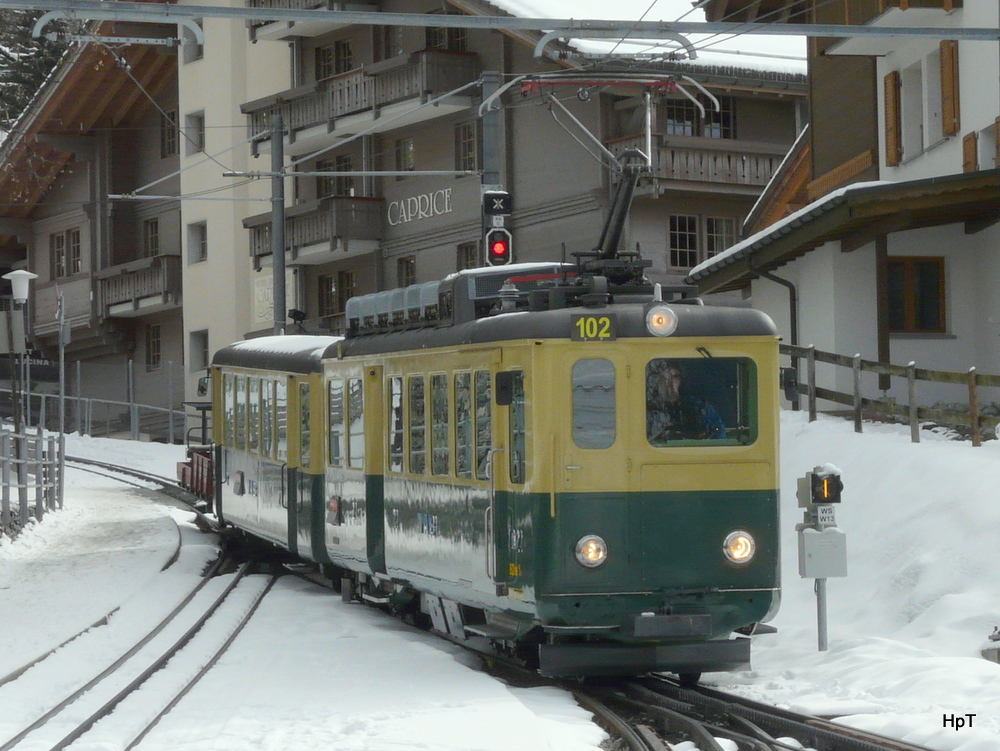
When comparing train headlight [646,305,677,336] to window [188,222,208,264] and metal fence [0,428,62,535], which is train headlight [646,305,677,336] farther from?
window [188,222,208,264]

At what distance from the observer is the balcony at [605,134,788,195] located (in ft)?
105

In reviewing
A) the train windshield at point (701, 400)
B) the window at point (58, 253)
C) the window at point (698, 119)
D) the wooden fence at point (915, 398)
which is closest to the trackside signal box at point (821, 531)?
the train windshield at point (701, 400)

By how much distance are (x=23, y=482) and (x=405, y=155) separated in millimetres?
17647

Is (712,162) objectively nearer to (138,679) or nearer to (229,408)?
(229,408)

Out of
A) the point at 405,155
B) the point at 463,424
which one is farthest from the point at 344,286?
the point at 463,424

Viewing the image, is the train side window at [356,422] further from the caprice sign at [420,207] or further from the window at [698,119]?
the caprice sign at [420,207]

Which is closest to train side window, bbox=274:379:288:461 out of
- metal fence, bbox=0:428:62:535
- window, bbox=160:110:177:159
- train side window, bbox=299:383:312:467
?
train side window, bbox=299:383:312:467

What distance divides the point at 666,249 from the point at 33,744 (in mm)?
24924

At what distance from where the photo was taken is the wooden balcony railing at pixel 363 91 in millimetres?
35469

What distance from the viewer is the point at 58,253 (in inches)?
2191

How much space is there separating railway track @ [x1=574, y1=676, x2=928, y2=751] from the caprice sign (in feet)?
89.4

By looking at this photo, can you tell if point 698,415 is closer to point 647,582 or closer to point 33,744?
point 647,582

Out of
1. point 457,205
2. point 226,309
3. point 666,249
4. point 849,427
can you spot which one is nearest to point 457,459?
point 849,427

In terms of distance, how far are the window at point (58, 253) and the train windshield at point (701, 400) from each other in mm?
46283
